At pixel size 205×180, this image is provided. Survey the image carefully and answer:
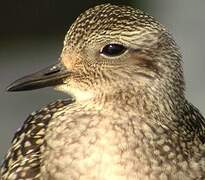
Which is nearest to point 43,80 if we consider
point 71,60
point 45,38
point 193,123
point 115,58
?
point 71,60

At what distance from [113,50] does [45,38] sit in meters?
2.87

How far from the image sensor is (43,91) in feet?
21.9

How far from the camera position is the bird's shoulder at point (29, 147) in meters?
4.25

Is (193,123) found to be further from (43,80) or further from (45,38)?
(45,38)

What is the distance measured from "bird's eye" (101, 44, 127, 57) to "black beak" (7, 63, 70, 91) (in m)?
0.17

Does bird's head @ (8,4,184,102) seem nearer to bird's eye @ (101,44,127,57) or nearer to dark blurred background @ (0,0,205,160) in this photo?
bird's eye @ (101,44,127,57)

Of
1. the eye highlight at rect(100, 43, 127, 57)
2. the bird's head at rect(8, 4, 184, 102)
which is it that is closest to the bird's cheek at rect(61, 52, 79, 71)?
Answer: the bird's head at rect(8, 4, 184, 102)

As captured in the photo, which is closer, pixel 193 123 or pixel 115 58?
pixel 115 58

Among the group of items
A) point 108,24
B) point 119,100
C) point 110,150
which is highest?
point 108,24

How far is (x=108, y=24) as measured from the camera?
4.01 meters

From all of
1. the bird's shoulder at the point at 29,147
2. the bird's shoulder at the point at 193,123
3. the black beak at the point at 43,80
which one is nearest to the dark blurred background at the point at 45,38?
the bird's shoulder at the point at 29,147

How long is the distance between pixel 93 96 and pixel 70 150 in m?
0.21

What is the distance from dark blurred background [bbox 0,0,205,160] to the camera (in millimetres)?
6661

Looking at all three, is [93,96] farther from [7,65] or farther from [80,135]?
[7,65]
